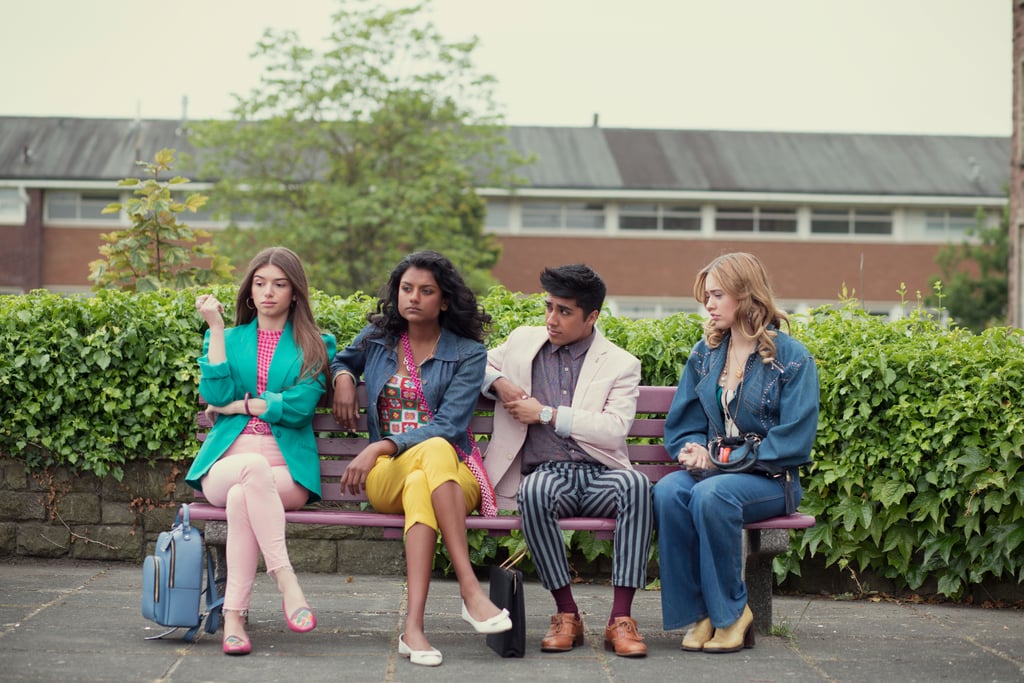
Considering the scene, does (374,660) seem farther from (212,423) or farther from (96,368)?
(96,368)

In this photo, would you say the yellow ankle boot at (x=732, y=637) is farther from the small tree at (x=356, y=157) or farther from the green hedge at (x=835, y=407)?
the small tree at (x=356, y=157)

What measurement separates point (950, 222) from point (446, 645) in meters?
32.0

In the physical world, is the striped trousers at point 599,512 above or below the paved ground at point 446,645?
above

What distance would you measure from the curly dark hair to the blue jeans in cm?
98

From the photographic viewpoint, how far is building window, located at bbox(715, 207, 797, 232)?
109ft

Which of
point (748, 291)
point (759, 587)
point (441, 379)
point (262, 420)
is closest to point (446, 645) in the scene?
point (441, 379)

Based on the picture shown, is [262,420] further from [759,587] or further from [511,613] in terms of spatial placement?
[759,587]

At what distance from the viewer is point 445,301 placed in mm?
4961

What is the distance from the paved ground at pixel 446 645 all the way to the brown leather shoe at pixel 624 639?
0.12 ft

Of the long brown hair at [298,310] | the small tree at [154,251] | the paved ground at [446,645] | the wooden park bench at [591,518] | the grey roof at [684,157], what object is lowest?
the paved ground at [446,645]

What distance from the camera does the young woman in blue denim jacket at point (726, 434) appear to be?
4.57m

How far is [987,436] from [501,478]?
2.35 m

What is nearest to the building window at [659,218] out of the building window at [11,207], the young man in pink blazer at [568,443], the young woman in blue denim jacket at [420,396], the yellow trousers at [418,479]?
the building window at [11,207]

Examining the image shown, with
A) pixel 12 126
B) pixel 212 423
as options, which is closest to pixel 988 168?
pixel 12 126
